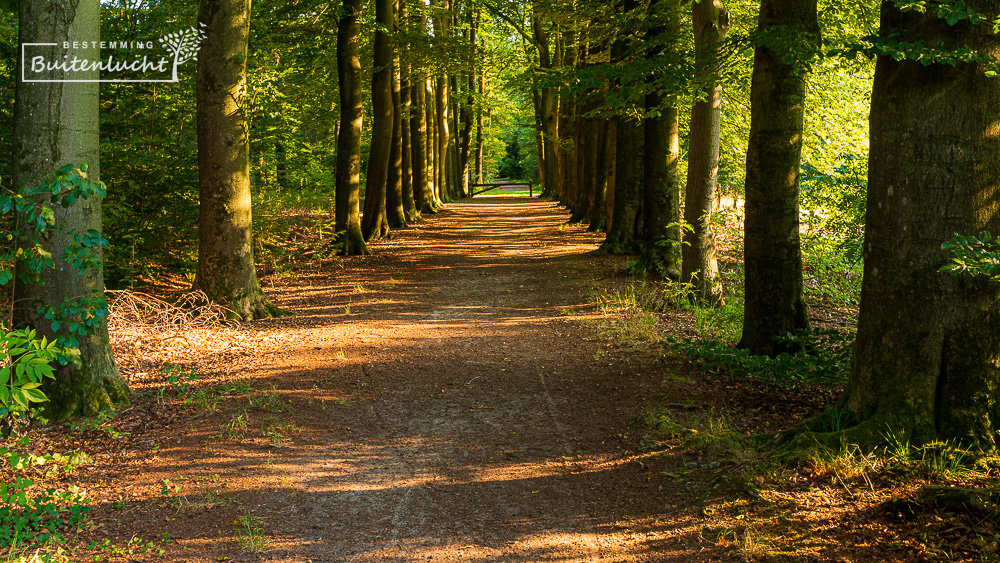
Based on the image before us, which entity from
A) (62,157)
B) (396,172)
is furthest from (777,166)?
(396,172)

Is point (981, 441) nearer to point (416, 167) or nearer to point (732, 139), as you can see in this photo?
point (732, 139)

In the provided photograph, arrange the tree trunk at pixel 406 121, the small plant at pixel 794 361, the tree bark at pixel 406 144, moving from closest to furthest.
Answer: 1. the small plant at pixel 794 361
2. the tree trunk at pixel 406 121
3. the tree bark at pixel 406 144

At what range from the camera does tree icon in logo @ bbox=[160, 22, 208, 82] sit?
35.6 ft

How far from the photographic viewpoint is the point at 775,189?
7043 mm

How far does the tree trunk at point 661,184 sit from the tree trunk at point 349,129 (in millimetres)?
7229

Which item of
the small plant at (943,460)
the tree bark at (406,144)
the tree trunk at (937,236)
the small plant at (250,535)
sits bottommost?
the small plant at (250,535)

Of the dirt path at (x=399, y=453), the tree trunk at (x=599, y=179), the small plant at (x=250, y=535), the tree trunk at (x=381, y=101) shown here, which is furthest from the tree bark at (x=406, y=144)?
the small plant at (x=250, y=535)

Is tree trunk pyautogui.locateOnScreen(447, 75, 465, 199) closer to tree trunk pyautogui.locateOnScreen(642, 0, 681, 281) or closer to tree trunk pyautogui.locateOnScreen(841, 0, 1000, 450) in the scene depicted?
tree trunk pyautogui.locateOnScreen(642, 0, 681, 281)

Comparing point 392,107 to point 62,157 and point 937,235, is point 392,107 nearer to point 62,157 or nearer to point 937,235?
point 62,157

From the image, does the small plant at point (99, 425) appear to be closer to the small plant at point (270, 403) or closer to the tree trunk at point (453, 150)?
the small plant at point (270, 403)

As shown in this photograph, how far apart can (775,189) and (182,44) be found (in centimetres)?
968

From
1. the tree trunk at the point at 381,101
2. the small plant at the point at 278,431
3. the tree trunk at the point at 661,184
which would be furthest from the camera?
the tree trunk at the point at 381,101

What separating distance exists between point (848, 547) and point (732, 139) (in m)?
14.0

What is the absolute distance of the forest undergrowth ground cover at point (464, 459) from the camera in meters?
4.02
